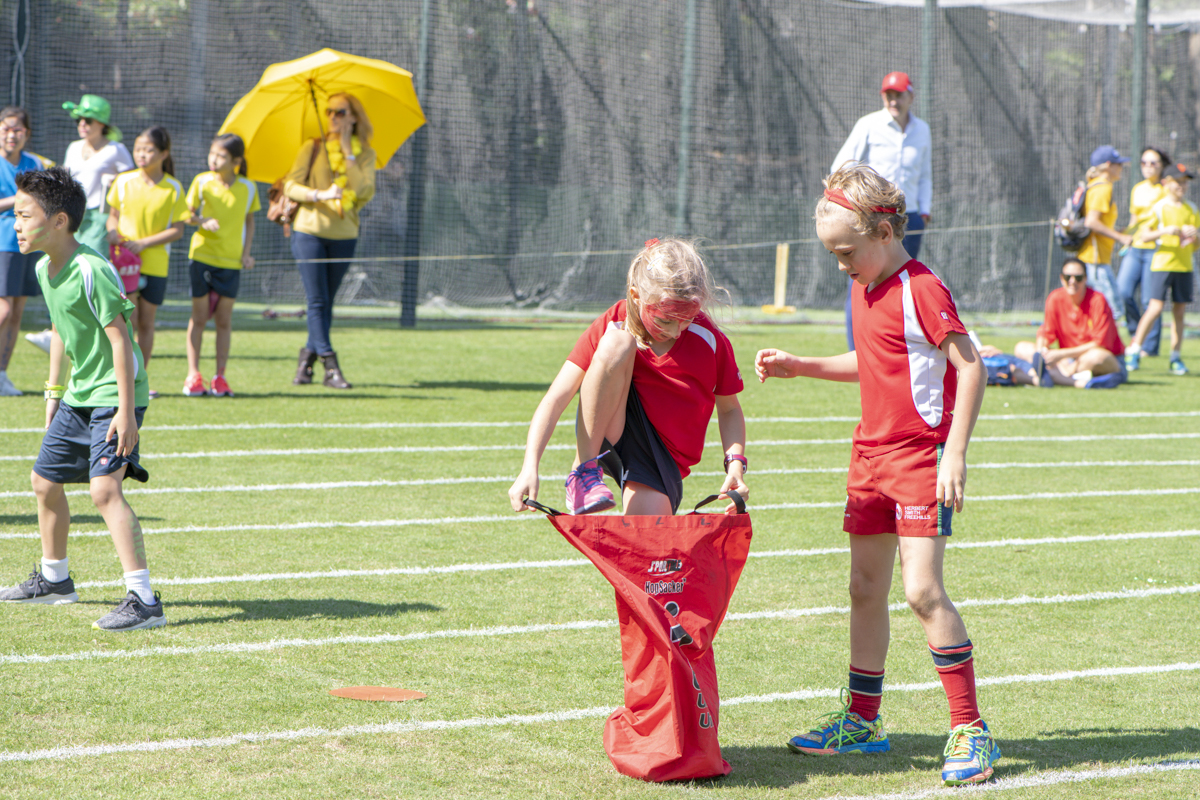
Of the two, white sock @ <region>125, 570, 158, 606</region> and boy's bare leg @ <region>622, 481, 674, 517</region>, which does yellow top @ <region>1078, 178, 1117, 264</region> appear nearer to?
boy's bare leg @ <region>622, 481, 674, 517</region>

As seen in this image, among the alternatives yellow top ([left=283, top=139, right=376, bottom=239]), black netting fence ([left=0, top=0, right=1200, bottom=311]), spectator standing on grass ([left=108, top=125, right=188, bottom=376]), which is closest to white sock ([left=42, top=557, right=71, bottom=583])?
spectator standing on grass ([left=108, top=125, right=188, bottom=376])

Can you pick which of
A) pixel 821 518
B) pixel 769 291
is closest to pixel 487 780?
pixel 821 518

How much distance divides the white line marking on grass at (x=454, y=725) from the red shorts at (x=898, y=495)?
2.41 feet

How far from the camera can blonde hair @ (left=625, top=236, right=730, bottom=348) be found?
12.0 feet

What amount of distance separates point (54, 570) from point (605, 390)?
2643 mm

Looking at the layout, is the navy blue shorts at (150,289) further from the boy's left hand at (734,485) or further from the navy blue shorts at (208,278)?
the boy's left hand at (734,485)

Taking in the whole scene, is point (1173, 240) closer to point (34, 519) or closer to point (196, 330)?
point (196, 330)

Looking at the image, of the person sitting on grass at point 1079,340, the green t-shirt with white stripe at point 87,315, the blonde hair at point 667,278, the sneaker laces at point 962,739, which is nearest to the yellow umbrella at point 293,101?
the person sitting on grass at point 1079,340

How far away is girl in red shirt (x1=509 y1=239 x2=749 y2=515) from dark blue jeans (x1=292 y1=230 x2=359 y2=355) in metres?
7.70

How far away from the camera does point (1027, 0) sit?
23.2 metres

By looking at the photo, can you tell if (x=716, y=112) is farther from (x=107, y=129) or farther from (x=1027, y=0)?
(x=107, y=129)

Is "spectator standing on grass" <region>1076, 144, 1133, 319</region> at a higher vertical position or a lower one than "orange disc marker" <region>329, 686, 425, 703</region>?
higher

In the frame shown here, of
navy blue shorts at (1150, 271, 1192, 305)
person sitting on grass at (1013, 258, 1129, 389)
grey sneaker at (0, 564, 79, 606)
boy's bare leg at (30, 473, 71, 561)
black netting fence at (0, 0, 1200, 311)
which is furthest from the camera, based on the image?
→ black netting fence at (0, 0, 1200, 311)

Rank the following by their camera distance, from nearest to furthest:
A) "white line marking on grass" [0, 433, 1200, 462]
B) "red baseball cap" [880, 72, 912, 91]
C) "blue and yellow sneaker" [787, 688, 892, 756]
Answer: "blue and yellow sneaker" [787, 688, 892, 756], "white line marking on grass" [0, 433, 1200, 462], "red baseball cap" [880, 72, 912, 91]
